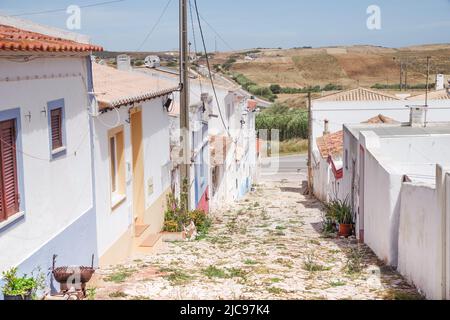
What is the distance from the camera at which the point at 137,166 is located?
1423cm

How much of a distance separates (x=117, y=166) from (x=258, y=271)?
12.1 feet

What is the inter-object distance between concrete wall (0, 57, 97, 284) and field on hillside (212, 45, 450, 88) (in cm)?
7799

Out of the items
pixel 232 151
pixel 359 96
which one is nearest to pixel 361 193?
pixel 232 151

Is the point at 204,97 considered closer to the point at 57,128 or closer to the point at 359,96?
the point at 57,128

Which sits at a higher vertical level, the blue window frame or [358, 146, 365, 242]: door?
the blue window frame

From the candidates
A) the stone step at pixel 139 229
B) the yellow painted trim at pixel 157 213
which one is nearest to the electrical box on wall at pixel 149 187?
the yellow painted trim at pixel 157 213

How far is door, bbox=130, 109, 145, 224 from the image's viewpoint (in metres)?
14.1

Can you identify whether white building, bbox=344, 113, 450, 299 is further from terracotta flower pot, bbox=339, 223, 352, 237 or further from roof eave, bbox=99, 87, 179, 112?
roof eave, bbox=99, 87, 179, 112

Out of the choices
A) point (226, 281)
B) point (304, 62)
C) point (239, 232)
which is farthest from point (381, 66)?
point (226, 281)

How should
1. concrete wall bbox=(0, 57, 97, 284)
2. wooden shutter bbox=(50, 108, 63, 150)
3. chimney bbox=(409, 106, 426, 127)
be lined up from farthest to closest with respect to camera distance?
chimney bbox=(409, 106, 426, 127), wooden shutter bbox=(50, 108, 63, 150), concrete wall bbox=(0, 57, 97, 284)

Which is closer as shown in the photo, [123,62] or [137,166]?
[137,166]

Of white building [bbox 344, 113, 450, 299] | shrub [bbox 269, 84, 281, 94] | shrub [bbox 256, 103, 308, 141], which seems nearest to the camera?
white building [bbox 344, 113, 450, 299]

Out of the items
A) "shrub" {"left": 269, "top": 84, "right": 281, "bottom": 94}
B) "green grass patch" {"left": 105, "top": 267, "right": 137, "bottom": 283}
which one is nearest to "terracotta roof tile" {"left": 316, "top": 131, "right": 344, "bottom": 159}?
"green grass patch" {"left": 105, "top": 267, "right": 137, "bottom": 283}

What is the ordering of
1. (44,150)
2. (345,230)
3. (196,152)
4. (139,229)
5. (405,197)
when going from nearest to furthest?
(44,150), (405,197), (139,229), (345,230), (196,152)
